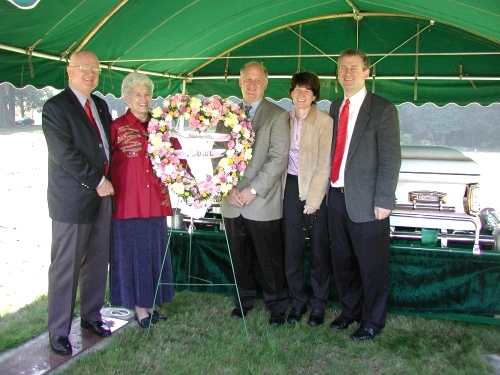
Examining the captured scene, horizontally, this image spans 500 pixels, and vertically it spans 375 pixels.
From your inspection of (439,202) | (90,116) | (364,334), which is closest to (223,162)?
(90,116)

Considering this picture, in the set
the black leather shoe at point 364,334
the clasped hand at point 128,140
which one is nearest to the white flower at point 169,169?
the clasped hand at point 128,140

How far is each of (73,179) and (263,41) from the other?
4.01 m

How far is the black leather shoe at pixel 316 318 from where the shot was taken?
139 inches

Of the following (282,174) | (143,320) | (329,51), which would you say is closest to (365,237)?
(282,174)

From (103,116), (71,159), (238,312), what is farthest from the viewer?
(238,312)

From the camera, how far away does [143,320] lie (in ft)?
11.4

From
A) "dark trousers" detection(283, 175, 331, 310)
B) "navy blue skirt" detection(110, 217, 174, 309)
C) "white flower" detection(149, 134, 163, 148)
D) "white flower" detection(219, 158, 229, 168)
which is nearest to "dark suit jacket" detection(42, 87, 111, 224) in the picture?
"white flower" detection(149, 134, 163, 148)

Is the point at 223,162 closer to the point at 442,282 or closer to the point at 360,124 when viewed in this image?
the point at 360,124

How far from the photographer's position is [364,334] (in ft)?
10.7

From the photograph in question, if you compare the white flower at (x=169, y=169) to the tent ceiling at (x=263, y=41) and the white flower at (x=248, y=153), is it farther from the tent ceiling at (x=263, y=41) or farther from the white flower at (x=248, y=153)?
the tent ceiling at (x=263, y=41)

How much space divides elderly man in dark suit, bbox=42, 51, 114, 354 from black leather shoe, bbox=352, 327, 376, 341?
1.91 meters

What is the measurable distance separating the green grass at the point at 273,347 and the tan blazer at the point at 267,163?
0.87m

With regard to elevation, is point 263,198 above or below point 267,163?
below

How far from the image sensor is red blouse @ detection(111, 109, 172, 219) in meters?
3.20
